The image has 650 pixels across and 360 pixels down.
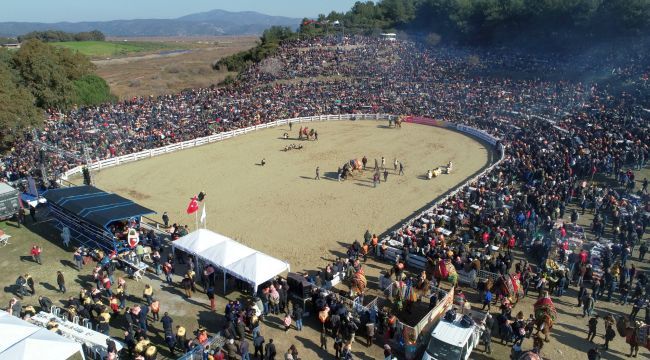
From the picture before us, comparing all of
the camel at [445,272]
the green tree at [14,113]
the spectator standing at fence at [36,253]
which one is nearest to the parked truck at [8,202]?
the spectator standing at fence at [36,253]

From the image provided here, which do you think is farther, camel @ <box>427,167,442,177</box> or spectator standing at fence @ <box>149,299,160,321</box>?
camel @ <box>427,167,442,177</box>

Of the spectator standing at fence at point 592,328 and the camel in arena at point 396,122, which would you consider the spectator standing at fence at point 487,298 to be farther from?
the camel in arena at point 396,122

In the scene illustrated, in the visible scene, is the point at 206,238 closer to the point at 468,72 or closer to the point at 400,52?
the point at 468,72

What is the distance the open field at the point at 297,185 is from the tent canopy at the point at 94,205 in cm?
356

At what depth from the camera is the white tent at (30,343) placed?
38.0ft

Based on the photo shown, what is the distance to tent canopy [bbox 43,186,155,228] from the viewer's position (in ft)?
62.7

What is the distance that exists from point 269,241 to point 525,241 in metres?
10.9

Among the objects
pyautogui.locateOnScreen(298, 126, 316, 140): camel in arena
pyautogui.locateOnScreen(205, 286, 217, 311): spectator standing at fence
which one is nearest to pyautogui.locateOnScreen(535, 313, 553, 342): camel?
pyautogui.locateOnScreen(205, 286, 217, 311): spectator standing at fence

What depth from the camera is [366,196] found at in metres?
26.5

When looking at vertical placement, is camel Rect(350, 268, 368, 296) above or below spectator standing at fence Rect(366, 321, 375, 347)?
above

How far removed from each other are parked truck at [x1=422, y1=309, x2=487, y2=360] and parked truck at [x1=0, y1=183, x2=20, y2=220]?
20186 mm

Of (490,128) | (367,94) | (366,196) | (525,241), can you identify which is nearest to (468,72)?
(367,94)

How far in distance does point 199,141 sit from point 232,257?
2115cm

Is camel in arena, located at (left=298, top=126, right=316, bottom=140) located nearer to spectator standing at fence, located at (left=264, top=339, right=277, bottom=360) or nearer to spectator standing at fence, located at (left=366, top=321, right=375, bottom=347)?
spectator standing at fence, located at (left=366, top=321, right=375, bottom=347)
